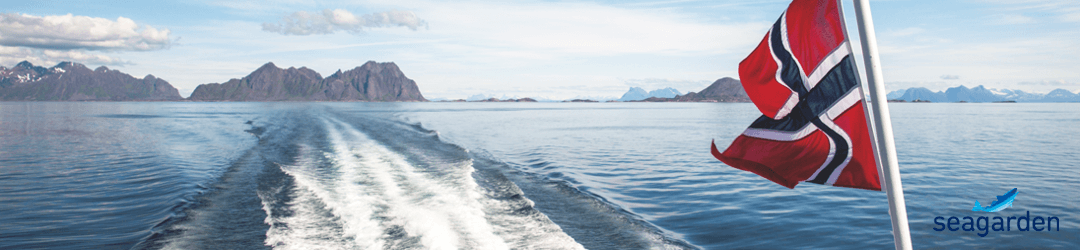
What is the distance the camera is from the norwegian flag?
3.71m

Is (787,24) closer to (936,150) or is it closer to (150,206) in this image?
(150,206)

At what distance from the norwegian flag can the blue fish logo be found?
10.8 meters

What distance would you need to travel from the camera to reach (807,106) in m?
4.16

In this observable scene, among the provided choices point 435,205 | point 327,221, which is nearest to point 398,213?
point 435,205

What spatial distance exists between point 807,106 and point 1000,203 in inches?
555

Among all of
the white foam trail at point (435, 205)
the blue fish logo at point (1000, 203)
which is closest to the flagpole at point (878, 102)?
the white foam trail at point (435, 205)

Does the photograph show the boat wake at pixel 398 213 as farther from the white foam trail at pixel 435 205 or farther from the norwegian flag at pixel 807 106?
the norwegian flag at pixel 807 106

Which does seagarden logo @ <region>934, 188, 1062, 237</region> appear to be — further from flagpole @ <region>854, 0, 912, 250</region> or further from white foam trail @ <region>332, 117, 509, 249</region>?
flagpole @ <region>854, 0, 912, 250</region>

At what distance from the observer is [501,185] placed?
15422mm

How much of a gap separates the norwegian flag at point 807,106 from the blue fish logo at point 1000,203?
35.3ft

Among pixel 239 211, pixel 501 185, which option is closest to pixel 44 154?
pixel 239 211

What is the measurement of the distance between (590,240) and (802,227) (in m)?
4.94

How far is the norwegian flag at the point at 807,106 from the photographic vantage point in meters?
3.71

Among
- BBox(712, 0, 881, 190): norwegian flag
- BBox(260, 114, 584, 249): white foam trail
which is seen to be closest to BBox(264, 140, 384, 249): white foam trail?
BBox(260, 114, 584, 249): white foam trail
